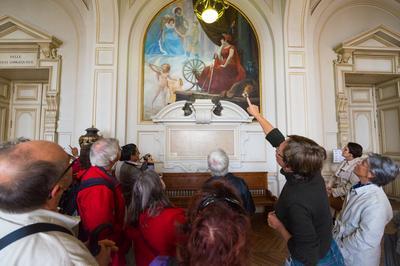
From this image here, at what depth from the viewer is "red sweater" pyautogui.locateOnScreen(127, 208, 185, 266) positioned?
1.39 meters

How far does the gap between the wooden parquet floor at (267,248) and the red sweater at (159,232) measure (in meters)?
1.49

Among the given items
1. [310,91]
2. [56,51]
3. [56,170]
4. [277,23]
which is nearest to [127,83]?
[56,51]

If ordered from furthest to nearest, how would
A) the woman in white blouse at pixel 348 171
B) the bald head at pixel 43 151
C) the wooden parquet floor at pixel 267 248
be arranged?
the woman in white blouse at pixel 348 171 < the wooden parquet floor at pixel 267 248 < the bald head at pixel 43 151

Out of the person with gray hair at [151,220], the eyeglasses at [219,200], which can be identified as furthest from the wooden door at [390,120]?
the eyeglasses at [219,200]

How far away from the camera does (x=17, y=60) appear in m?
5.77

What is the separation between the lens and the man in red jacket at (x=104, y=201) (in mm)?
1692

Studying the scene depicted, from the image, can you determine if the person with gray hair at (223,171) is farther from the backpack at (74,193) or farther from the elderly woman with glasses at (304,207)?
the backpack at (74,193)

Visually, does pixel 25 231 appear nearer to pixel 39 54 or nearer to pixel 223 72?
pixel 223 72

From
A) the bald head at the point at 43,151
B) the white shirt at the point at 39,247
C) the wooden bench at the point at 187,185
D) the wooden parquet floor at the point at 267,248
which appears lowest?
the wooden parquet floor at the point at 267,248

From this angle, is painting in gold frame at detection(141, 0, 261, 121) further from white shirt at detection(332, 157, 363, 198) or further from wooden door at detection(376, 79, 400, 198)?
wooden door at detection(376, 79, 400, 198)

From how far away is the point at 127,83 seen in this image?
5.55m

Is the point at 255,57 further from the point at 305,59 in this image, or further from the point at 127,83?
the point at 127,83

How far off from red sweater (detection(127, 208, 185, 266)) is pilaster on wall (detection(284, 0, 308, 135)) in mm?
4585

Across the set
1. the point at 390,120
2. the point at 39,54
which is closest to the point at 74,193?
the point at 39,54
